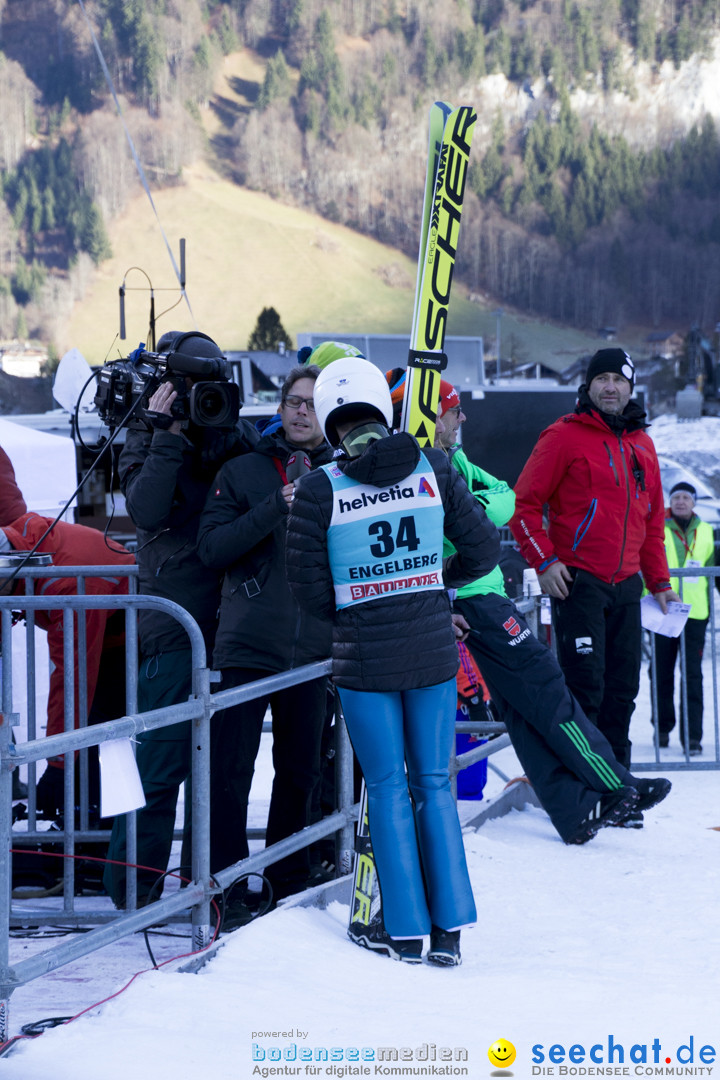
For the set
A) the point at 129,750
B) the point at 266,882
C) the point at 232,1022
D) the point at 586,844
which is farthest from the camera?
the point at 586,844

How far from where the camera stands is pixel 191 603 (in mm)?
3906

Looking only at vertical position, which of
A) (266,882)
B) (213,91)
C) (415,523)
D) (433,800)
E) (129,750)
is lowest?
(266,882)

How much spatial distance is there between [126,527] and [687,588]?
387 inches

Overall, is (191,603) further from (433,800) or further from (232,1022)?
A: (232,1022)

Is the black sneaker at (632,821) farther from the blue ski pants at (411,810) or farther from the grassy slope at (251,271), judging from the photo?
the grassy slope at (251,271)

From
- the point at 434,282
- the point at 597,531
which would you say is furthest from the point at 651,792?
the point at 434,282

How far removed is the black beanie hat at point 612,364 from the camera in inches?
202

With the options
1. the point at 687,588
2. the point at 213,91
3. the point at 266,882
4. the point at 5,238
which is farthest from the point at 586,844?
the point at 213,91

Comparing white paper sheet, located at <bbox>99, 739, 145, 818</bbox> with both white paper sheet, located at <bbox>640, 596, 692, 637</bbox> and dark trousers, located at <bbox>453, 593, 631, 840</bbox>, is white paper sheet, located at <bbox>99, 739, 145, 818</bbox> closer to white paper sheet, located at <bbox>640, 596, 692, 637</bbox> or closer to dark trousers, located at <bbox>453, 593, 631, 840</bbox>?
dark trousers, located at <bbox>453, 593, 631, 840</bbox>

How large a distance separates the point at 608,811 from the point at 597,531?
3.89 ft

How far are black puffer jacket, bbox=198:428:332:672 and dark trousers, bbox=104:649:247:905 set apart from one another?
0.20 metres

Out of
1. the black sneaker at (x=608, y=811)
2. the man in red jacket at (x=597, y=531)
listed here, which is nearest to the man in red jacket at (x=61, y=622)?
the man in red jacket at (x=597, y=531)

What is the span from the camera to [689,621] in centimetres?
776

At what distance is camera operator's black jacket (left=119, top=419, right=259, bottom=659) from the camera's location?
12.3ft
